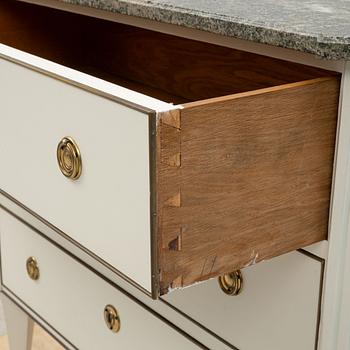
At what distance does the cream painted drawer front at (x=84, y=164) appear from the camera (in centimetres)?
59

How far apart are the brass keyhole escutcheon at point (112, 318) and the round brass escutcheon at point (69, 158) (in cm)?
36

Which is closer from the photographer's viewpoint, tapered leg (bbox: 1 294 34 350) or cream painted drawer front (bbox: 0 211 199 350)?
cream painted drawer front (bbox: 0 211 199 350)

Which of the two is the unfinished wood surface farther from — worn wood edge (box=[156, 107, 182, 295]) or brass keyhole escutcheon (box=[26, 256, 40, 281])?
brass keyhole escutcheon (box=[26, 256, 40, 281])

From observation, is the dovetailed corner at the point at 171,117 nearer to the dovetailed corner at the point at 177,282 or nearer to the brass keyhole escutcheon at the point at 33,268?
the dovetailed corner at the point at 177,282

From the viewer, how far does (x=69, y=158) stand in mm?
692

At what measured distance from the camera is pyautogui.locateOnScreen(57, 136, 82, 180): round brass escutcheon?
676 mm

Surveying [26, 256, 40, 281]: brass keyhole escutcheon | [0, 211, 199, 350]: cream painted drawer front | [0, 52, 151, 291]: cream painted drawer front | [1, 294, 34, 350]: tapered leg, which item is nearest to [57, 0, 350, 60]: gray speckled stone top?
[0, 52, 151, 291]: cream painted drawer front

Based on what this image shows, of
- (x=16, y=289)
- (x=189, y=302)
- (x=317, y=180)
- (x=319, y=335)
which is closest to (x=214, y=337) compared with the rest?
(x=189, y=302)

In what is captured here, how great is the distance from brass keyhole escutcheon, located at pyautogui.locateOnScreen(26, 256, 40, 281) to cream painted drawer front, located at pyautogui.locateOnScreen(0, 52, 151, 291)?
1.18ft

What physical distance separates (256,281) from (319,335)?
0.29 ft

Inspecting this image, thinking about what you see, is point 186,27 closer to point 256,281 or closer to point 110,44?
point 256,281

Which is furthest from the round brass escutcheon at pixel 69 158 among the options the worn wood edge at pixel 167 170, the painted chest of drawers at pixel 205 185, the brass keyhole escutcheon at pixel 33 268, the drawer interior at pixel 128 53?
the brass keyhole escutcheon at pixel 33 268

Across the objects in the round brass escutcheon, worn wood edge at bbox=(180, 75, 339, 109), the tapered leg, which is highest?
worn wood edge at bbox=(180, 75, 339, 109)

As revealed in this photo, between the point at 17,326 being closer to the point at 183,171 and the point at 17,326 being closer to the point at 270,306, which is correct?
the point at 270,306
